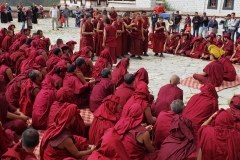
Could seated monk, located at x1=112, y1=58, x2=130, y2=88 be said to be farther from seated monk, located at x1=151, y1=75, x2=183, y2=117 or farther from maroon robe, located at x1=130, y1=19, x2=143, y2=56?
maroon robe, located at x1=130, y1=19, x2=143, y2=56

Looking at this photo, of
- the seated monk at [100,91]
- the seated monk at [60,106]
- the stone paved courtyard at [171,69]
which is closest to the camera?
the seated monk at [60,106]

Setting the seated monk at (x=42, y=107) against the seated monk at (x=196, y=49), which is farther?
the seated monk at (x=196, y=49)

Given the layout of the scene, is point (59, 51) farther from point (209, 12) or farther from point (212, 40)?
point (209, 12)

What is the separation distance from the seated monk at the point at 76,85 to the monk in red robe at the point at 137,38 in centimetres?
475

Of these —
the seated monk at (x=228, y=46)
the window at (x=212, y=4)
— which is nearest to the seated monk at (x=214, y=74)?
the seated monk at (x=228, y=46)

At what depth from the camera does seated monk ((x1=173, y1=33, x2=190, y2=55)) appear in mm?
11719

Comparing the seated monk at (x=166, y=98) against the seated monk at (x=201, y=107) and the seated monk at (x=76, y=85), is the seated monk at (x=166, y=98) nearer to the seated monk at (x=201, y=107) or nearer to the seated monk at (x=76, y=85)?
the seated monk at (x=201, y=107)

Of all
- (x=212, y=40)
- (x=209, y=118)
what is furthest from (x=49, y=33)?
(x=209, y=118)

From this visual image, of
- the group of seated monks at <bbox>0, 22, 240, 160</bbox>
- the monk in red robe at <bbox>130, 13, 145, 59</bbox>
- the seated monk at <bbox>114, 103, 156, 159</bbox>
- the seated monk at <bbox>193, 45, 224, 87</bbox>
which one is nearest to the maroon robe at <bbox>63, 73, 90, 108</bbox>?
the group of seated monks at <bbox>0, 22, 240, 160</bbox>

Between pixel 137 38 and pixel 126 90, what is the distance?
532 centimetres

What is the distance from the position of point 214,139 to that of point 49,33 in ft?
46.1

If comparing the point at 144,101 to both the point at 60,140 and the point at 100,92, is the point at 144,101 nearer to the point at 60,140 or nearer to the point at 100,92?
the point at 100,92

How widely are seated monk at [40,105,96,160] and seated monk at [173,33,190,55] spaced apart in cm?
853

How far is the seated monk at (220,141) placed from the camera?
361 centimetres
